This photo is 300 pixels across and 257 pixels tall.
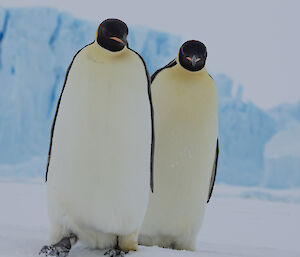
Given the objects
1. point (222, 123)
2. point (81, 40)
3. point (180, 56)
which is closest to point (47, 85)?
point (81, 40)

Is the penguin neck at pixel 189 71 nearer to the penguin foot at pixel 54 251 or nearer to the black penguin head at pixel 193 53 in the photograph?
A: the black penguin head at pixel 193 53

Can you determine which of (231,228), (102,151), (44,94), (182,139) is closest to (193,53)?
(182,139)

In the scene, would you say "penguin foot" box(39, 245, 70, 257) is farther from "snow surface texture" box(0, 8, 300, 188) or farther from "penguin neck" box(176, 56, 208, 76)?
"snow surface texture" box(0, 8, 300, 188)

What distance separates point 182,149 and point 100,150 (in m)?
0.47

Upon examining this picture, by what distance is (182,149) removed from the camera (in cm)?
150

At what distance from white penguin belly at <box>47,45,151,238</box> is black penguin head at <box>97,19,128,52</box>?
0.13 ft

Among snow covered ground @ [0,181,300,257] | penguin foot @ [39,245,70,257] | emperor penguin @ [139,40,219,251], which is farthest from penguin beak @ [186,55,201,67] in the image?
penguin foot @ [39,245,70,257]

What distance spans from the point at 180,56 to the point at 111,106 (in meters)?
0.51

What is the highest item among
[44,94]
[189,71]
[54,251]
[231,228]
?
→ [189,71]

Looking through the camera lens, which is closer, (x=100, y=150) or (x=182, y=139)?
(x=100, y=150)

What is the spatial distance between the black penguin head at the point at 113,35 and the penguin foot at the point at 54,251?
0.52 meters

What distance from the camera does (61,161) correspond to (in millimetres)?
1110

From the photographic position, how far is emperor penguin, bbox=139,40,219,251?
149 centimetres

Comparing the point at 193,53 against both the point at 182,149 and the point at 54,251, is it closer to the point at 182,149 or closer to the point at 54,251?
the point at 182,149
